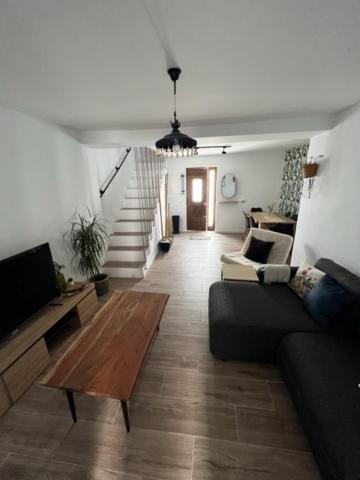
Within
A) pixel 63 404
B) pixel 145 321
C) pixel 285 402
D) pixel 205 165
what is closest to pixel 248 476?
pixel 285 402

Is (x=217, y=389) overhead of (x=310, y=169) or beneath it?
beneath

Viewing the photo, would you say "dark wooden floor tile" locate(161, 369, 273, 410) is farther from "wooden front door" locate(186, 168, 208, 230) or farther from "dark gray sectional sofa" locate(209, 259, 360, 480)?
"wooden front door" locate(186, 168, 208, 230)

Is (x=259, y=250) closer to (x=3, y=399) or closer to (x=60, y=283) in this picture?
(x=60, y=283)

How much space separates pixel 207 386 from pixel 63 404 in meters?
1.17

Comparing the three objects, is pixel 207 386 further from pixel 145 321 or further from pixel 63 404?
pixel 63 404

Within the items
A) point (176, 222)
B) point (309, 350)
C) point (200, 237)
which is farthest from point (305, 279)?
point (176, 222)

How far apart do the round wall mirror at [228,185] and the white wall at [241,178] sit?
0.10 meters

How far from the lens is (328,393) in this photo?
1187 millimetres

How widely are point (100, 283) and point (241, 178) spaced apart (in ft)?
16.5

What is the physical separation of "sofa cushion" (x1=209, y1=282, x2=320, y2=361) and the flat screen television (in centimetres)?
175

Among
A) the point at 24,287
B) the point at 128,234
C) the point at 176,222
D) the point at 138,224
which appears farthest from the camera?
the point at 176,222

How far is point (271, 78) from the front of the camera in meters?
1.53

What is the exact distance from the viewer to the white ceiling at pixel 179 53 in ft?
2.95

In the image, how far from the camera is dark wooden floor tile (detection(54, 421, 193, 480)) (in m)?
1.20
